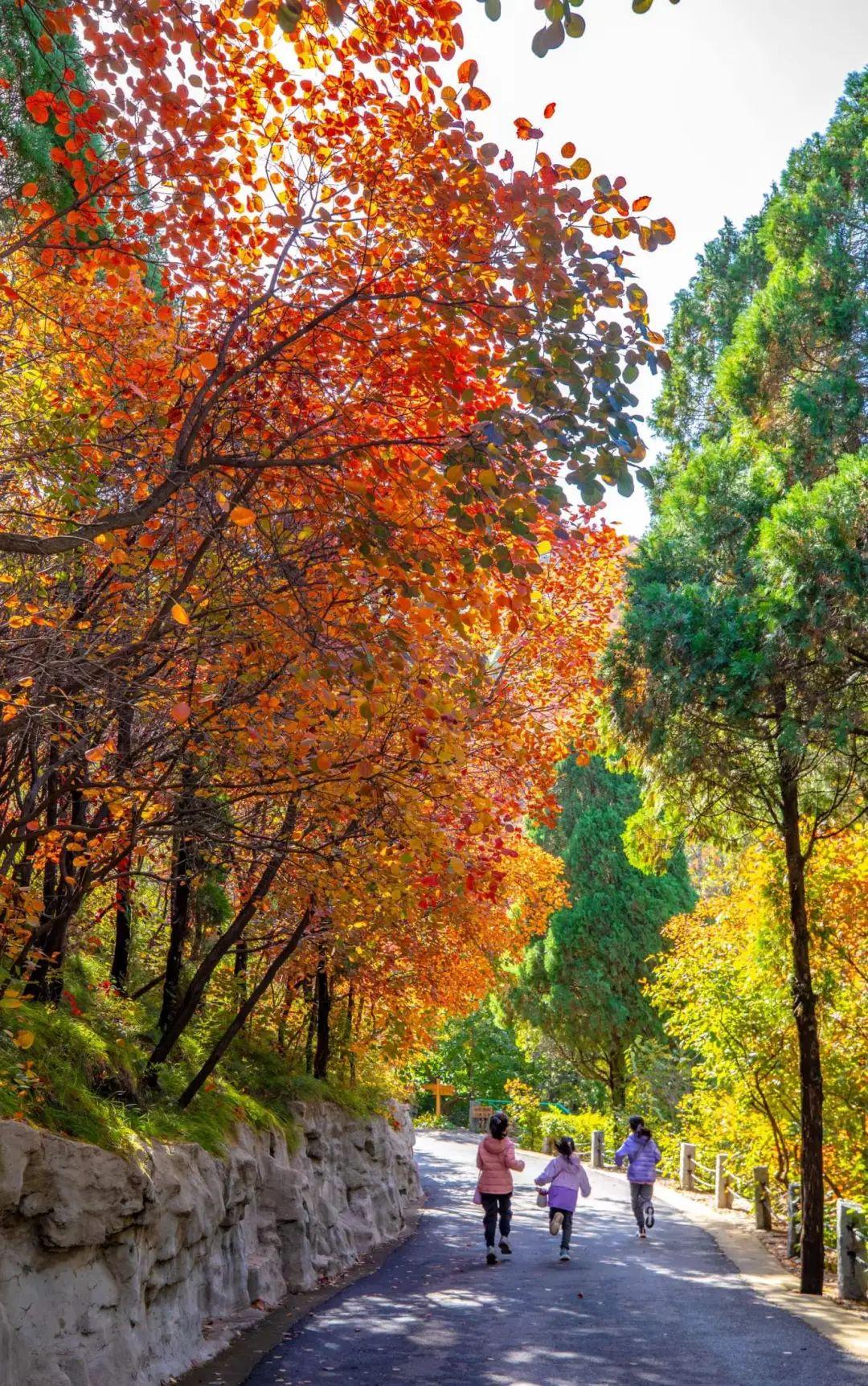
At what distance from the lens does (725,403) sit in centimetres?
1298

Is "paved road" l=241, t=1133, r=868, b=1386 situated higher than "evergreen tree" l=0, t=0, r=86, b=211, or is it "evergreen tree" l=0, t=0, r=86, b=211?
"evergreen tree" l=0, t=0, r=86, b=211

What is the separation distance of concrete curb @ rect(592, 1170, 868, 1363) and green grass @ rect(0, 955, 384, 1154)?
4.97 metres

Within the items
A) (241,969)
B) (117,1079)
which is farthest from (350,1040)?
(117,1079)

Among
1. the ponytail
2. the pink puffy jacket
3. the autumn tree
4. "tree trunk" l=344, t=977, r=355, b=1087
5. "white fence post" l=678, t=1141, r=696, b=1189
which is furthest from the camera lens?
"white fence post" l=678, t=1141, r=696, b=1189

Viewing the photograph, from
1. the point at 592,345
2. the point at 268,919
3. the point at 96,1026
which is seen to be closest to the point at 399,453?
the point at 592,345

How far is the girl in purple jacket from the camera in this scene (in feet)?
49.0

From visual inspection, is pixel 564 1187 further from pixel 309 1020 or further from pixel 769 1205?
pixel 309 1020

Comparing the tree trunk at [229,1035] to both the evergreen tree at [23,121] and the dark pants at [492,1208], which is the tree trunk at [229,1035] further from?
the evergreen tree at [23,121]

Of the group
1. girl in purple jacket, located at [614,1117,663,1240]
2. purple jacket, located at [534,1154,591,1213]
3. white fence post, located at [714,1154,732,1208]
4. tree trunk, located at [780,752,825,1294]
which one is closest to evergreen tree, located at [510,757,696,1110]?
white fence post, located at [714,1154,732,1208]

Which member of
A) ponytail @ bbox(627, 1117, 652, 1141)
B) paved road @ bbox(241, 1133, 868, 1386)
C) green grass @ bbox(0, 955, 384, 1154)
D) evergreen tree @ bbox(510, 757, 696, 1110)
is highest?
evergreen tree @ bbox(510, 757, 696, 1110)

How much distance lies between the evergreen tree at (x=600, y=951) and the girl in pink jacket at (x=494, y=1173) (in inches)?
633

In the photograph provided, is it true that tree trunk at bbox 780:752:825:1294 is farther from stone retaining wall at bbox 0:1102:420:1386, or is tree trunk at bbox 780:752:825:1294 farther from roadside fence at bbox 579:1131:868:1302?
stone retaining wall at bbox 0:1102:420:1386

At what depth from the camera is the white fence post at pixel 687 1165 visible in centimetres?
2175

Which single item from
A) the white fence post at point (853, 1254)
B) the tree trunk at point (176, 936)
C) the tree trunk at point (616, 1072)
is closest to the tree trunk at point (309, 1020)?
the tree trunk at point (176, 936)
